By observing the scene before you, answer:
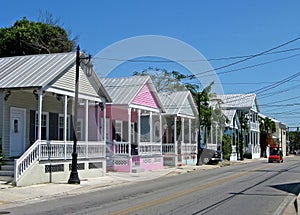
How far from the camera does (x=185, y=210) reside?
12727mm

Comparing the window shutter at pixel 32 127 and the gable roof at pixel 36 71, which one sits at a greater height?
the gable roof at pixel 36 71

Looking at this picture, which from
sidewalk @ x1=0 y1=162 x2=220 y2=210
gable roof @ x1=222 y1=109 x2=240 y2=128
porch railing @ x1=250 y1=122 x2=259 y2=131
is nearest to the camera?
sidewalk @ x1=0 y1=162 x2=220 y2=210

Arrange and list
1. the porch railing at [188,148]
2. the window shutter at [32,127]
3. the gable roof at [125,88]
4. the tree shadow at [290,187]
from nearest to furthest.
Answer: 1. the tree shadow at [290,187]
2. the window shutter at [32,127]
3. the gable roof at [125,88]
4. the porch railing at [188,148]

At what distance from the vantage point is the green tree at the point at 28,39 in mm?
42000

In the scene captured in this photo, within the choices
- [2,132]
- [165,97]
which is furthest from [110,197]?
[165,97]

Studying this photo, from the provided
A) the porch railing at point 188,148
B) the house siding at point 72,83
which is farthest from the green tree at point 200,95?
the house siding at point 72,83

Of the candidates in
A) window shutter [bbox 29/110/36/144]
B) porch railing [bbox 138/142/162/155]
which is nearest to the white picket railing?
window shutter [bbox 29/110/36/144]

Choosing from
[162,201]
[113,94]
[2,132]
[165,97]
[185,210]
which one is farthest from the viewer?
[165,97]

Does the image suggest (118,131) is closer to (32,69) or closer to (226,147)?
(32,69)

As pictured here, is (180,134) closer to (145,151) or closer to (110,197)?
(145,151)

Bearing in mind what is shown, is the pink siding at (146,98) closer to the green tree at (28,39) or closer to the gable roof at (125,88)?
the gable roof at (125,88)

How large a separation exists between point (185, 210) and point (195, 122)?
3163 centimetres

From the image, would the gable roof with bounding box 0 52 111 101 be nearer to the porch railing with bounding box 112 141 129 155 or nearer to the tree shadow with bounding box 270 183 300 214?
the porch railing with bounding box 112 141 129 155

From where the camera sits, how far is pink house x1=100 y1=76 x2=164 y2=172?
29.4m
